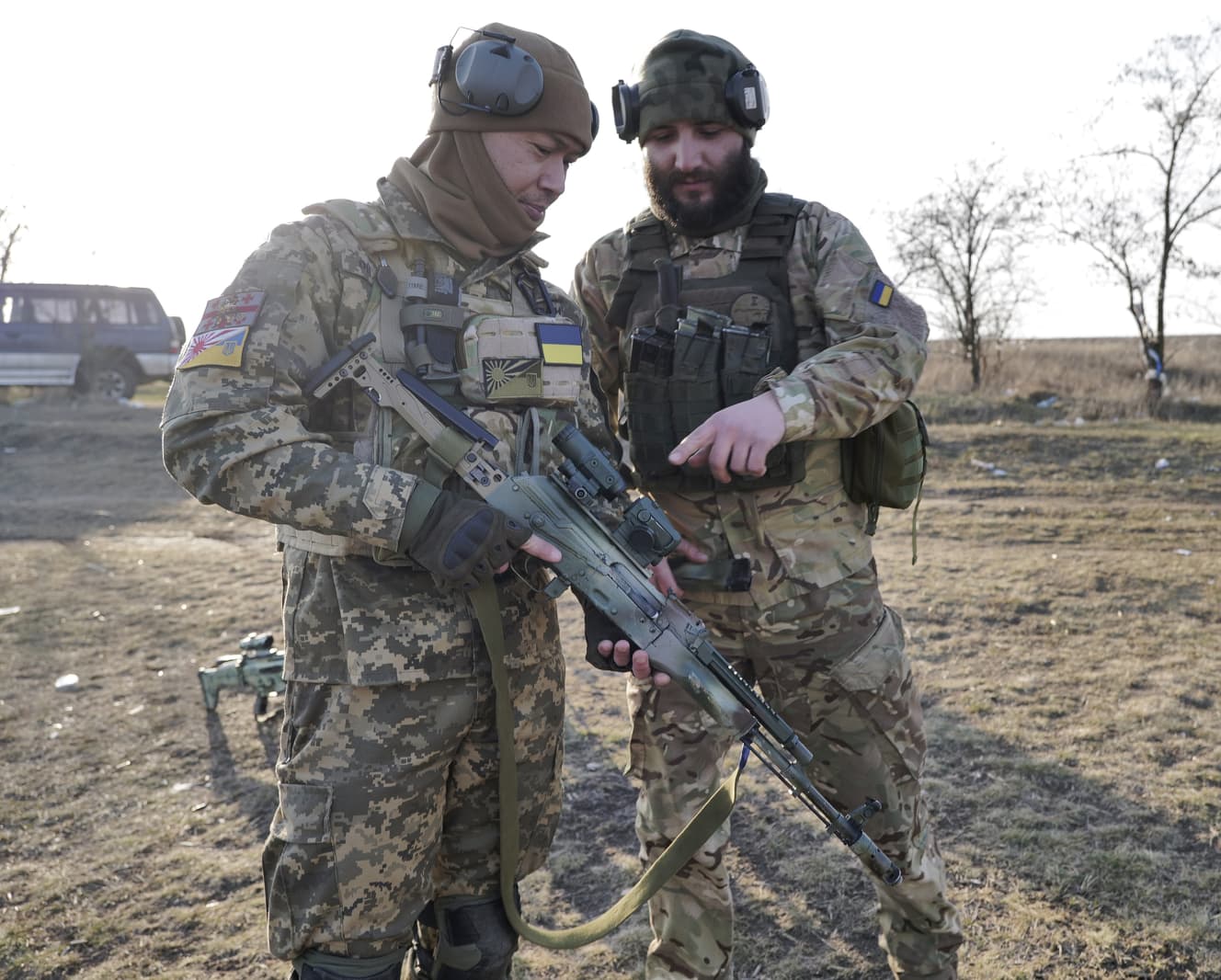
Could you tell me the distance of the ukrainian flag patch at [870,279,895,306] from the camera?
229 cm

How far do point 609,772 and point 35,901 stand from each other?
221 centimetres

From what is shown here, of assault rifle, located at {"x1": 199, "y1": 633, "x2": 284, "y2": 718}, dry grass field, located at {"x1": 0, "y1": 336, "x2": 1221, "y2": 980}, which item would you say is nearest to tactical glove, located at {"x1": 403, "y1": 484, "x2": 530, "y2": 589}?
dry grass field, located at {"x1": 0, "y1": 336, "x2": 1221, "y2": 980}

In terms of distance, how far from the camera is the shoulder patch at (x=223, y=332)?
1774mm

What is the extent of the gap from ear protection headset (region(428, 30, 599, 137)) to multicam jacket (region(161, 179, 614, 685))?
0.28 metres

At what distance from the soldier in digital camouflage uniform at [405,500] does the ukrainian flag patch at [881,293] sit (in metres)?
0.75

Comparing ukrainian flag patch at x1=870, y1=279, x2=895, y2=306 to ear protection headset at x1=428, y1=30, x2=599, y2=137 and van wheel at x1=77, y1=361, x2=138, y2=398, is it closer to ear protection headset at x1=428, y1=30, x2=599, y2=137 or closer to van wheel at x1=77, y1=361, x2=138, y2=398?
ear protection headset at x1=428, y1=30, x2=599, y2=137

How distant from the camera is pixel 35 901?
316 cm

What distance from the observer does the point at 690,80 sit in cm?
232

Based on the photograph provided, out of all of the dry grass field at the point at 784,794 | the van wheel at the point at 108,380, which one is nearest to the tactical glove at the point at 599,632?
the dry grass field at the point at 784,794

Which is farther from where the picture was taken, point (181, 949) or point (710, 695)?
point (181, 949)

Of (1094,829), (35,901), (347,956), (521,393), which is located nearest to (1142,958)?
(1094,829)

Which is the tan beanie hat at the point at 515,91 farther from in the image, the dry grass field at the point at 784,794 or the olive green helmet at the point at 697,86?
the dry grass field at the point at 784,794

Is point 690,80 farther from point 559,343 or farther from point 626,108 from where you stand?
point 559,343

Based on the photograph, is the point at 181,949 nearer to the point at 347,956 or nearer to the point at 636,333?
the point at 347,956
